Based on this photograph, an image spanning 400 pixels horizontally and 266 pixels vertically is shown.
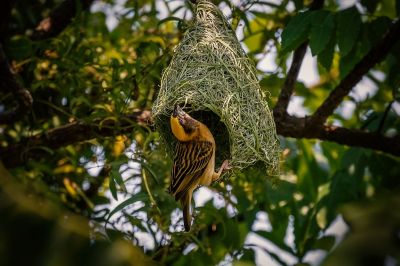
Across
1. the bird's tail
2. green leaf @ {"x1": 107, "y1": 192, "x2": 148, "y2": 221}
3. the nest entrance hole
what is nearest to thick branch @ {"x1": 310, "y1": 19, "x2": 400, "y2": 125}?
the nest entrance hole

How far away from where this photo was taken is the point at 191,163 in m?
3.41

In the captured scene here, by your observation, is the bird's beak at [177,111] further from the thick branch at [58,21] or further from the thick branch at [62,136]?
the thick branch at [58,21]

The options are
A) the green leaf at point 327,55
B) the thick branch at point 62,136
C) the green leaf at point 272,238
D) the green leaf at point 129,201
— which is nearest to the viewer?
the green leaf at point 129,201

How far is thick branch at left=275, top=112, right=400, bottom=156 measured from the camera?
3830mm

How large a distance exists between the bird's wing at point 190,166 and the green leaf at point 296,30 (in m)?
0.69

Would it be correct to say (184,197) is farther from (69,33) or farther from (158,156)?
(69,33)

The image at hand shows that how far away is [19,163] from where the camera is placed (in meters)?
4.00

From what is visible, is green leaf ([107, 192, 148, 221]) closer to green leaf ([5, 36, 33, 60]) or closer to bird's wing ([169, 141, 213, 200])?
bird's wing ([169, 141, 213, 200])

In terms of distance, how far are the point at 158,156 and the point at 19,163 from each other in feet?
2.87

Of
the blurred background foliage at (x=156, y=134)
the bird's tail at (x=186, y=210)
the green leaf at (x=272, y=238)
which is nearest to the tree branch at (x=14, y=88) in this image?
the blurred background foliage at (x=156, y=134)

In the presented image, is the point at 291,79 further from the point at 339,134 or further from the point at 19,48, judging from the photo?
the point at 19,48

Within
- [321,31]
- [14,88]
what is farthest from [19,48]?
[321,31]

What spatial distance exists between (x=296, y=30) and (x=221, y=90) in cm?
54

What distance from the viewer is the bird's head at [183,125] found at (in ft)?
10.6
